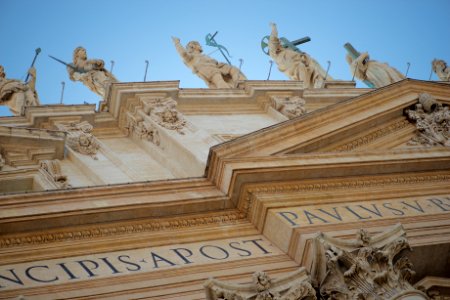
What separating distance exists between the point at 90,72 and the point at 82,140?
13.7ft

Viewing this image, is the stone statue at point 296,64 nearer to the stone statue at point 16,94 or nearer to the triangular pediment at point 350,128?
the triangular pediment at point 350,128

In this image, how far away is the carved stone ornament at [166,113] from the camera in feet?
59.0

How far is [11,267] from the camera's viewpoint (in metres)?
12.5

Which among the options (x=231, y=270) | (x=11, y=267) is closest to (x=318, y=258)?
(x=231, y=270)

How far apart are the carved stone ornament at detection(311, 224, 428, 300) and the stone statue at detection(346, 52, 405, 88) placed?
10.3 m

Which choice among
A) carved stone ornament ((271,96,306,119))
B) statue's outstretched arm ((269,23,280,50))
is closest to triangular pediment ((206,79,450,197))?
carved stone ornament ((271,96,306,119))

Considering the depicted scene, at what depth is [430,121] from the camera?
18.2 meters

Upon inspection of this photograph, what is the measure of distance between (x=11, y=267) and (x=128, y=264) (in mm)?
1655

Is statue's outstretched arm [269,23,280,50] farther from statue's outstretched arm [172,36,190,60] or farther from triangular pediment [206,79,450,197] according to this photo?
triangular pediment [206,79,450,197]

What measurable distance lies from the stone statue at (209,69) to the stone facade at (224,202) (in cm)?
315

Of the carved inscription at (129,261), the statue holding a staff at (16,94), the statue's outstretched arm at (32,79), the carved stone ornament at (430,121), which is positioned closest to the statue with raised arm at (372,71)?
the carved stone ornament at (430,121)

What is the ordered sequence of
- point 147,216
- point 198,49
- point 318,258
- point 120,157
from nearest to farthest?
point 318,258
point 147,216
point 120,157
point 198,49

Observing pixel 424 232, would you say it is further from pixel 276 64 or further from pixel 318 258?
pixel 276 64

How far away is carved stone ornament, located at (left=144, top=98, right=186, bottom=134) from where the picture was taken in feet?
59.0
